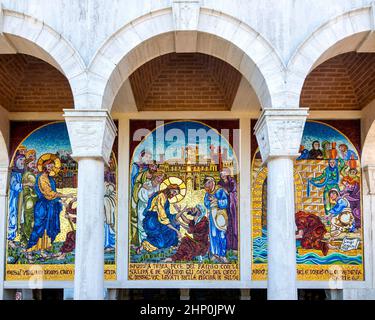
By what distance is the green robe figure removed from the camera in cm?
1041

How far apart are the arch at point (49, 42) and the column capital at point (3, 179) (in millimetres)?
3583

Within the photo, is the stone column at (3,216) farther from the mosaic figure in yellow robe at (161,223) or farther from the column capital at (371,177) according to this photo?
the column capital at (371,177)

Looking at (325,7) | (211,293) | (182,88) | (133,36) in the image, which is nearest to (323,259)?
(211,293)

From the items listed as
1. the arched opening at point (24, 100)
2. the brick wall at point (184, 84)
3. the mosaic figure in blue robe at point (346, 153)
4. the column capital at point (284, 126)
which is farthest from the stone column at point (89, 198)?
the mosaic figure in blue robe at point (346, 153)

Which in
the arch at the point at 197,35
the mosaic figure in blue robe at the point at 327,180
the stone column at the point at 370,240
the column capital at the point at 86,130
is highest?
the arch at the point at 197,35

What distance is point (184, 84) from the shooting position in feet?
34.7

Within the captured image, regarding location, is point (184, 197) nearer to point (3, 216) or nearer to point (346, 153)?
point (346, 153)

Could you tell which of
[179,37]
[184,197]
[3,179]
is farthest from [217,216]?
[179,37]

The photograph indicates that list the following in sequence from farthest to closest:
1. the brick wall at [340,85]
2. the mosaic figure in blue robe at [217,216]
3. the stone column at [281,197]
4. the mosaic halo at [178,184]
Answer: the mosaic halo at [178,184] < the mosaic figure in blue robe at [217,216] < the brick wall at [340,85] < the stone column at [281,197]

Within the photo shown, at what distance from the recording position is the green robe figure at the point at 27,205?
34.2 ft

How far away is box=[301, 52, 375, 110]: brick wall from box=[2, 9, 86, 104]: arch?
445cm

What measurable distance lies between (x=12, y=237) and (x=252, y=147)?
4.33 metres

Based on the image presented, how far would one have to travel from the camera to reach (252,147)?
10633mm
